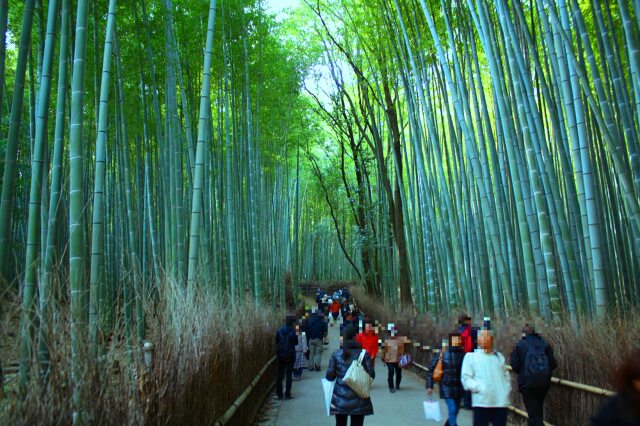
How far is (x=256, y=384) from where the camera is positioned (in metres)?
5.16

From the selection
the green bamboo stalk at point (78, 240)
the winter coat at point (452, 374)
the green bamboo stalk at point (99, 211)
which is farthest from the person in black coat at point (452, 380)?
the green bamboo stalk at point (78, 240)

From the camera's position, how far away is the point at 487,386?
10.2 feet

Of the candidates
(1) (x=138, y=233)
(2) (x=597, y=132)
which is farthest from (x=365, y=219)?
(2) (x=597, y=132)

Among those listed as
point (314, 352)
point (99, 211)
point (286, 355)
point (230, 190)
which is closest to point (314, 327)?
point (314, 352)

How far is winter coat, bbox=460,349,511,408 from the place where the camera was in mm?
3105

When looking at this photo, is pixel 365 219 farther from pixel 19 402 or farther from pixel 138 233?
pixel 19 402

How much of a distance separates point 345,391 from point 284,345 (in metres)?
3.14

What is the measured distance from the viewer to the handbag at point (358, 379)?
3.19 meters

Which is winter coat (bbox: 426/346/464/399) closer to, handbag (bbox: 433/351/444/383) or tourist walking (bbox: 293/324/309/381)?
handbag (bbox: 433/351/444/383)

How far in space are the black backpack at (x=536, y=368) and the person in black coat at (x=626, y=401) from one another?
1.94 m

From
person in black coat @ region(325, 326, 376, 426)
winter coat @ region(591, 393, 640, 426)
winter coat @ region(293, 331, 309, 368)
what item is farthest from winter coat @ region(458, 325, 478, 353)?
winter coat @ region(293, 331, 309, 368)

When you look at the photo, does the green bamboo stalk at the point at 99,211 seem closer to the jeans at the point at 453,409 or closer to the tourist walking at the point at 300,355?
the jeans at the point at 453,409

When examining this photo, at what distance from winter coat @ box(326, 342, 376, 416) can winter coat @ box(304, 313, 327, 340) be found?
5.15m

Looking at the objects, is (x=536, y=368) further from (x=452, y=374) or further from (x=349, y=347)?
(x=349, y=347)
